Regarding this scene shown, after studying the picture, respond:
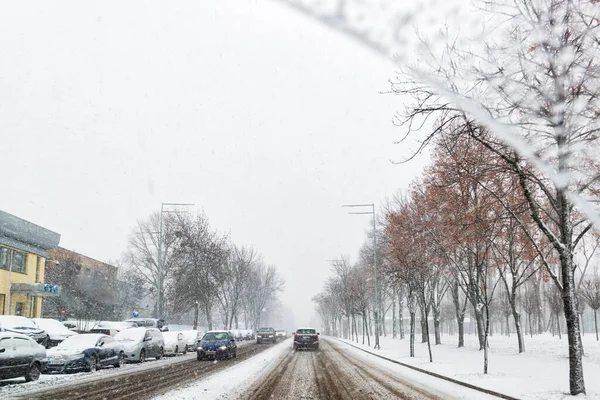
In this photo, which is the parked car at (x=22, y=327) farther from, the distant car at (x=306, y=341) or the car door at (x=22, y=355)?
the distant car at (x=306, y=341)

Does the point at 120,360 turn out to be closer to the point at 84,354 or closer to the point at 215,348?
the point at 84,354

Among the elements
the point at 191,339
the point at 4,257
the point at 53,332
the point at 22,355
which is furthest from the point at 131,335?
the point at 4,257

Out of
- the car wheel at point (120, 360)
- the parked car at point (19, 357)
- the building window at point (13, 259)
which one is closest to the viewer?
the parked car at point (19, 357)

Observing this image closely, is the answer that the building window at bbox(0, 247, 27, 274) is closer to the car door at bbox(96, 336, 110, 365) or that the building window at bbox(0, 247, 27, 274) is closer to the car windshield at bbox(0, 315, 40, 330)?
the car windshield at bbox(0, 315, 40, 330)

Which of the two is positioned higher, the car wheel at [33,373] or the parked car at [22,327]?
the parked car at [22,327]

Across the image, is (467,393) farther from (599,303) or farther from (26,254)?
(26,254)

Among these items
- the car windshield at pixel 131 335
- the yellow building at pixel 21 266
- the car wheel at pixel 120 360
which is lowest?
the car wheel at pixel 120 360

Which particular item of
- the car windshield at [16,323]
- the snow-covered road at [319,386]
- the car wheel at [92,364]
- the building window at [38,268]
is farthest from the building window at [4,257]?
the snow-covered road at [319,386]

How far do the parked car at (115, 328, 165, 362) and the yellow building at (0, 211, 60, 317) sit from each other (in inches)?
702

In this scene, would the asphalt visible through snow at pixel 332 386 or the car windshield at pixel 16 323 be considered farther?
the car windshield at pixel 16 323

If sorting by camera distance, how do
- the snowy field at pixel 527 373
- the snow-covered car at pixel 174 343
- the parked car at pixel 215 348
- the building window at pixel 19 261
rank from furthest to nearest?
1. the building window at pixel 19 261
2. the snow-covered car at pixel 174 343
3. the parked car at pixel 215 348
4. the snowy field at pixel 527 373

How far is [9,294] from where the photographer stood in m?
40.2

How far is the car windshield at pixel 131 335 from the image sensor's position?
2518cm

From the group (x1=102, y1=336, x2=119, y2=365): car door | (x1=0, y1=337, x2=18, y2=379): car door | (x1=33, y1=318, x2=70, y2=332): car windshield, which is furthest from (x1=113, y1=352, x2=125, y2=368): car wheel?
(x1=0, y1=337, x2=18, y2=379): car door
